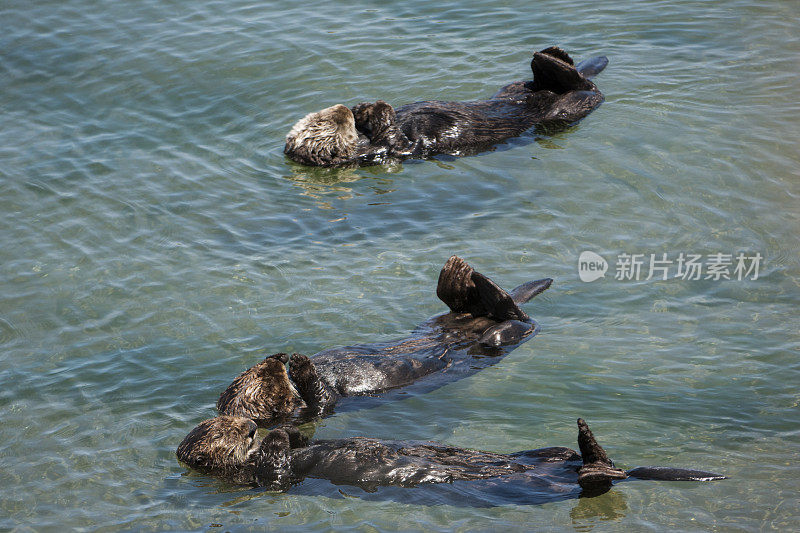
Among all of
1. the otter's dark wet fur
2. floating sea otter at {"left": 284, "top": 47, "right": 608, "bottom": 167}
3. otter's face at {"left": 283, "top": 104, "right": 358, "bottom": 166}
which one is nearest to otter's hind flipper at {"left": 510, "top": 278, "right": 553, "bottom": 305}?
the otter's dark wet fur

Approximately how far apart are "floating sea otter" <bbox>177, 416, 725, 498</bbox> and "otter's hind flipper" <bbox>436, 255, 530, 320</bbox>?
3.96ft

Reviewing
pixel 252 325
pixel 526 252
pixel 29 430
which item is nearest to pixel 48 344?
pixel 29 430

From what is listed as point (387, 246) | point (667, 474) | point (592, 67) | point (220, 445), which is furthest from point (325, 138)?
point (667, 474)

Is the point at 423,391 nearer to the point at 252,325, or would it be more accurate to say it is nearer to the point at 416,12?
the point at 252,325

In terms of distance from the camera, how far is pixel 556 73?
8.27 meters

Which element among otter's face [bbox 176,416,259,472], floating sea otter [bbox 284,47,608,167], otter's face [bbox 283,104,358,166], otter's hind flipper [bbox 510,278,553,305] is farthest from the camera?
otter's face [bbox 283,104,358,166]

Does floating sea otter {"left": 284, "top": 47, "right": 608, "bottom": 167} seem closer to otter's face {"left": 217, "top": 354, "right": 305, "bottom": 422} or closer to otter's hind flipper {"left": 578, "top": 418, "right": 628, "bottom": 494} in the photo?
otter's face {"left": 217, "top": 354, "right": 305, "bottom": 422}

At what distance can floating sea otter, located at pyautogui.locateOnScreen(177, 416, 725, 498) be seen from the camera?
167 inches

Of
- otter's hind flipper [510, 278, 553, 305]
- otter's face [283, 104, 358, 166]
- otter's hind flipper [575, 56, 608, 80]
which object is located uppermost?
otter's hind flipper [575, 56, 608, 80]

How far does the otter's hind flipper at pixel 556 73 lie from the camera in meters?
8.16

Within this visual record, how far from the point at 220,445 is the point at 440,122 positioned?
4532 mm

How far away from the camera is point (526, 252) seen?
688 cm

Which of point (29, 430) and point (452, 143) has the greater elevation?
point (452, 143)

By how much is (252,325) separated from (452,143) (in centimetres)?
310
